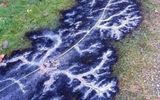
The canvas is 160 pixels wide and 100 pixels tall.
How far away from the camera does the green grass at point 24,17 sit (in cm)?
1142

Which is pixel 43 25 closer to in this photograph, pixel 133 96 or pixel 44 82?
pixel 44 82

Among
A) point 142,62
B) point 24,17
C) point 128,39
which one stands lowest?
point 142,62

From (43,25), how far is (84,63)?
224 centimetres

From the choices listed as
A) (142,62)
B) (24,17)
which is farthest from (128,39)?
(24,17)

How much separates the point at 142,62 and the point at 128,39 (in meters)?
1.05

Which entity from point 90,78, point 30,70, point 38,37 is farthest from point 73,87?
point 38,37

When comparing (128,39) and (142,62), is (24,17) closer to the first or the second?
(128,39)

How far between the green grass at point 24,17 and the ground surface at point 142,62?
102 inches

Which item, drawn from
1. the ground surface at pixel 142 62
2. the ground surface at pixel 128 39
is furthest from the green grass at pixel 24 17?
the ground surface at pixel 142 62

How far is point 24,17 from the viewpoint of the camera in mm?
12180

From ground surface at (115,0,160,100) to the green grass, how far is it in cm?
260

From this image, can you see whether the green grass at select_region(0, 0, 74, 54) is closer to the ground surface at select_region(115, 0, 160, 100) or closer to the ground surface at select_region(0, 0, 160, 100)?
the ground surface at select_region(0, 0, 160, 100)

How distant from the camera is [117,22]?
38.4ft

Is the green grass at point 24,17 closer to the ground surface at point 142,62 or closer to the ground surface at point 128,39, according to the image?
the ground surface at point 128,39
